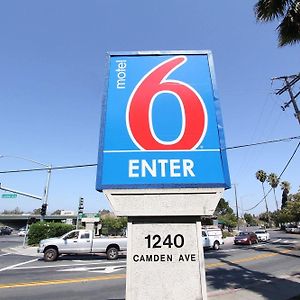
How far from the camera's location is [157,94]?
4.09m

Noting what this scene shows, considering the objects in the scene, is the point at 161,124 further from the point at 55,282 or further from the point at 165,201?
the point at 55,282

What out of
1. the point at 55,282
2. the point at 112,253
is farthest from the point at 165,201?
the point at 112,253

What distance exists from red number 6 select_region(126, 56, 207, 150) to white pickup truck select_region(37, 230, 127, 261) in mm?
18492

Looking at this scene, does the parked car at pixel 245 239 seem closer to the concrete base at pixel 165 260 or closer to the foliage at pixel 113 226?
the foliage at pixel 113 226

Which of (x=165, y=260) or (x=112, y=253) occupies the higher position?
(x=112, y=253)

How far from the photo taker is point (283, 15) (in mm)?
11820

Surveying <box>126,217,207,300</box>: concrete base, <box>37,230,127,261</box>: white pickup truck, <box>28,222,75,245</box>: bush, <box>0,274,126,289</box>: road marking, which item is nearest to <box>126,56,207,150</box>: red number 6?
<box>126,217,207,300</box>: concrete base

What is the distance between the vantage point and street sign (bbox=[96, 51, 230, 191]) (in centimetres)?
376

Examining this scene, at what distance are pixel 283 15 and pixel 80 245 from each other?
17514 millimetres

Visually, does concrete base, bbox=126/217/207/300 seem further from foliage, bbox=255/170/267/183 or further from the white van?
foliage, bbox=255/170/267/183

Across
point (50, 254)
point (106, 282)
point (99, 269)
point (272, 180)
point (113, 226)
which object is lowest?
point (106, 282)

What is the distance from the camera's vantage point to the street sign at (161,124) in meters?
3.76

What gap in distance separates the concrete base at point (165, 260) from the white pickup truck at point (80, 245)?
18.2 metres

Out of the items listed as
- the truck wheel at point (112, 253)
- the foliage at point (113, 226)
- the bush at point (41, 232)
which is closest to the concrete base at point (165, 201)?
the truck wheel at point (112, 253)
